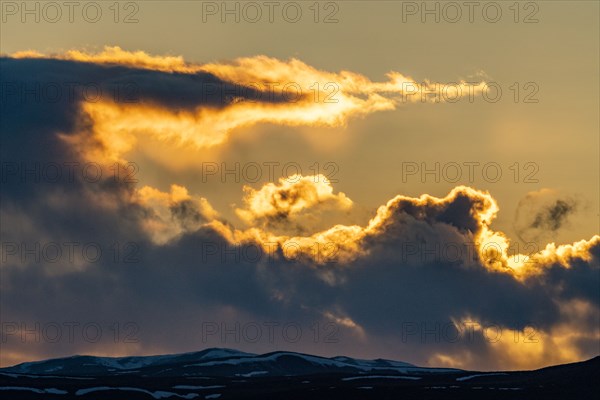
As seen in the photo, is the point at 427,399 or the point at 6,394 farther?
the point at 6,394

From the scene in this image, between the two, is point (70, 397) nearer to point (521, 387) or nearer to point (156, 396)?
point (156, 396)

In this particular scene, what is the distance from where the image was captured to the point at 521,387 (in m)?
195

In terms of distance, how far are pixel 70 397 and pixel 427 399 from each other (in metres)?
69.6

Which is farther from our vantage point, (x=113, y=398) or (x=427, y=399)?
(x=113, y=398)

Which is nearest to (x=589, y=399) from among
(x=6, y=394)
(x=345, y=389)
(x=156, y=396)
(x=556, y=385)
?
(x=556, y=385)

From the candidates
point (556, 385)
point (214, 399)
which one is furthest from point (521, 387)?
point (214, 399)

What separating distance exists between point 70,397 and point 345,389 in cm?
5389

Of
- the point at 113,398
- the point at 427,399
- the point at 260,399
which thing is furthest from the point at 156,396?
the point at 427,399

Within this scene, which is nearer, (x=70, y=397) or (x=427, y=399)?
(x=427, y=399)

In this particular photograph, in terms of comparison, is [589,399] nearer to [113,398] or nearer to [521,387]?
[521,387]

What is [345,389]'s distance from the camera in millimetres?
193125

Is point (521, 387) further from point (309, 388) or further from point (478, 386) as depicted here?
point (309, 388)

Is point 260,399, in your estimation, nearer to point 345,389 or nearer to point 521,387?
point 345,389

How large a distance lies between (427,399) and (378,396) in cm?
903
